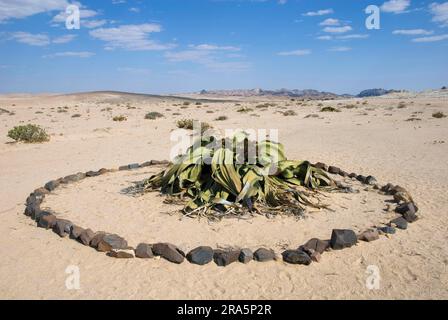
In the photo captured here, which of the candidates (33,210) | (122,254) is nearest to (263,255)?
(122,254)

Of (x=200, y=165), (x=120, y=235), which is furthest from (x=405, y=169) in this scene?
(x=120, y=235)

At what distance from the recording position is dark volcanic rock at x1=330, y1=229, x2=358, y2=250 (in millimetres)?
3732

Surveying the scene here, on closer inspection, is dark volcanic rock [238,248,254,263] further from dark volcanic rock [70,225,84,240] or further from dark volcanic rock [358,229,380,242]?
dark volcanic rock [70,225,84,240]

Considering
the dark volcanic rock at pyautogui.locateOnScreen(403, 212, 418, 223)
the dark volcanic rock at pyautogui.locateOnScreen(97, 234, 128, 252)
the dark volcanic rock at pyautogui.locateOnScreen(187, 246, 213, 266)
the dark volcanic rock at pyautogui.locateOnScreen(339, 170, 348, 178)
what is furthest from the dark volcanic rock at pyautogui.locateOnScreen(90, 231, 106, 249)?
the dark volcanic rock at pyautogui.locateOnScreen(339, 170, 348, 178)

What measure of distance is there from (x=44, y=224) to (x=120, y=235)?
885 millimetres

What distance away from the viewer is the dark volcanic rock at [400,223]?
14.0ft

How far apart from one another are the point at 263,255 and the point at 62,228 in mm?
2056

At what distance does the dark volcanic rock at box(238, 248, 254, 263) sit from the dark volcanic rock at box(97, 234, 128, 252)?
105 centimetres

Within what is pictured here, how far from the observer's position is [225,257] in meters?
3.49

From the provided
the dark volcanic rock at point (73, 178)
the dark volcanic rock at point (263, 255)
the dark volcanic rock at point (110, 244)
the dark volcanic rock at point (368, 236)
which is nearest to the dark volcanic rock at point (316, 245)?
the dark volcanic rock at point (263, 255)

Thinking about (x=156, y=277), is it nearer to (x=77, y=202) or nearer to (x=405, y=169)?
(x=77, y=202)

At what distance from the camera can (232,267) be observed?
346 centimetres
